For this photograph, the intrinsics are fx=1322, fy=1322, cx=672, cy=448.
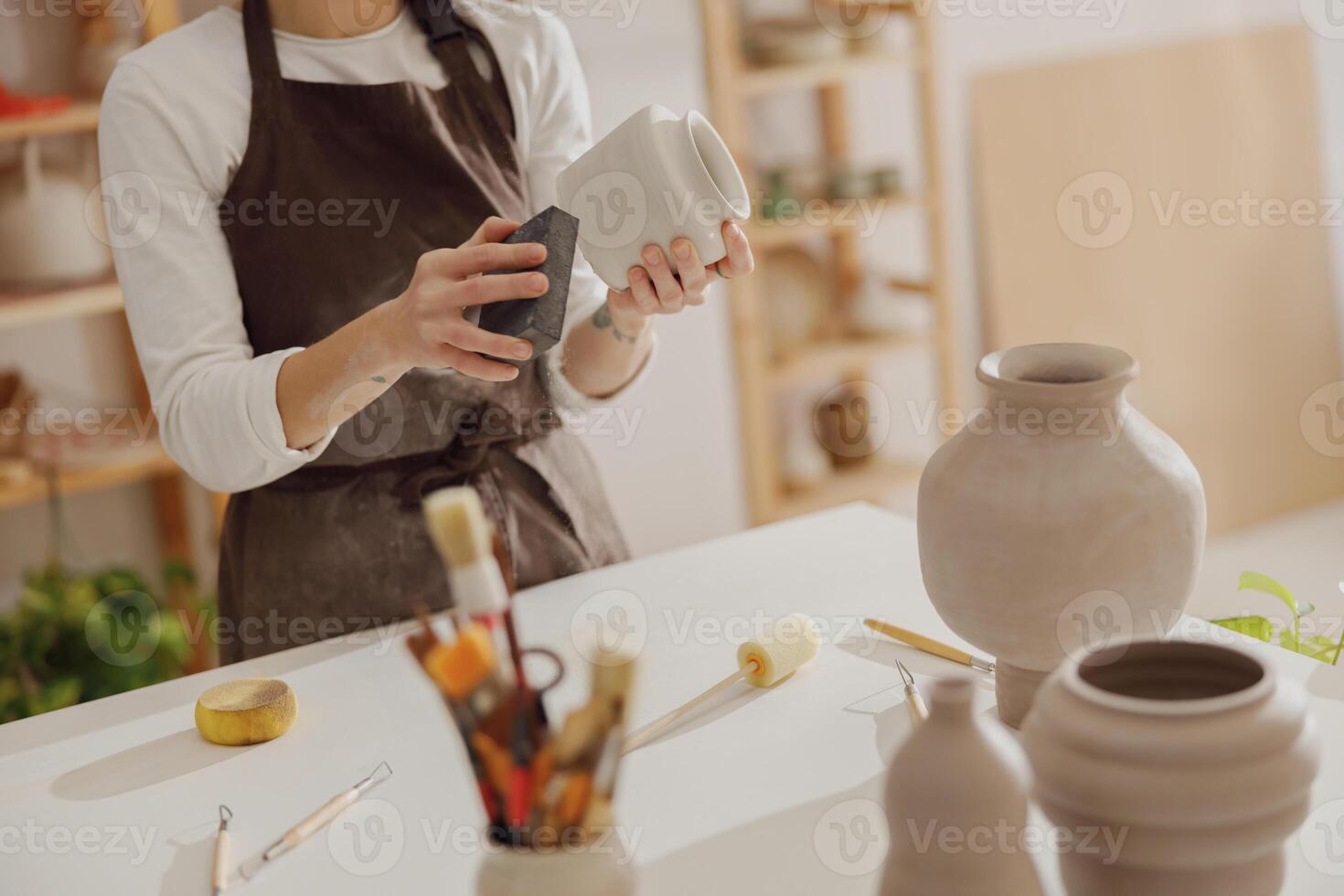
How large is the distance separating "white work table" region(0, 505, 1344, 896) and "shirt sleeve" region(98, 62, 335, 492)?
23 centimetres

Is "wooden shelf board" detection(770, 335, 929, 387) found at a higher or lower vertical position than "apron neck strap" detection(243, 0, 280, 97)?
lower

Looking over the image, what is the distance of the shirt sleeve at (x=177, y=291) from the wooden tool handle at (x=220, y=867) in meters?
0.45

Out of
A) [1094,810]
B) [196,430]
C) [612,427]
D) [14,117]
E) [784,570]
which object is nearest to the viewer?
[1094,810]

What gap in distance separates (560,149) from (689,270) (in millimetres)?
452

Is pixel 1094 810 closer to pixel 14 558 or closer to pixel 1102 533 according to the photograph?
pixel 1102 533

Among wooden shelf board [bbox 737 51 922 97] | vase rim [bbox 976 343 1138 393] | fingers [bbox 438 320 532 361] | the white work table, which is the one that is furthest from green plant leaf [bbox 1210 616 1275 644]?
wooden shelf board [bbox 737 51 922 97]

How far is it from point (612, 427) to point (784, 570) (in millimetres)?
1736

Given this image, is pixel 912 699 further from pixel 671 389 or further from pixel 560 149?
pixel 671 389

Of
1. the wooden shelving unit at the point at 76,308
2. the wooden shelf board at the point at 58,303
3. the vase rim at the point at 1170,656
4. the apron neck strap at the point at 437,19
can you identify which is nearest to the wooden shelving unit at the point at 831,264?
the wooden shelving unit at the point at 76,308

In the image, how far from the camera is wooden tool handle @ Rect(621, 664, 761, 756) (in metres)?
1.14

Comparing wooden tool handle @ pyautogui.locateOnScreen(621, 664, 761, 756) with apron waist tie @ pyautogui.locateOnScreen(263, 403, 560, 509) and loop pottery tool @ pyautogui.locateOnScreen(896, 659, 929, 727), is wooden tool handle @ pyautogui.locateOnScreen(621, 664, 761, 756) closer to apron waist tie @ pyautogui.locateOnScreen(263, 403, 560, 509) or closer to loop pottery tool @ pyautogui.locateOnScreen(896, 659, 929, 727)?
loop pottery tool @ pyautogui.locateOnScreen(896, 659, 929, 727)

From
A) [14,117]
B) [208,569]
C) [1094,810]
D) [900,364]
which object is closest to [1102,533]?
[1094,810]

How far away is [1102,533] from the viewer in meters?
0.99

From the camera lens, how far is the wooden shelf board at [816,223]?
3.12m
